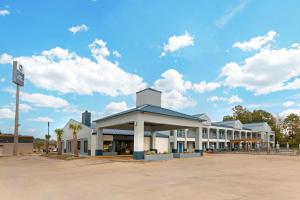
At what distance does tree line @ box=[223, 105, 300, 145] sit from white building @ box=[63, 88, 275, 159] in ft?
89.5

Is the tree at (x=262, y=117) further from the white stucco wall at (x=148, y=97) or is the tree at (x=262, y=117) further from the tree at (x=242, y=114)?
the white stucco wall at (x=148, y=97)

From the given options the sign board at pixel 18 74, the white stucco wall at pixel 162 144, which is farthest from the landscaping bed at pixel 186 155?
the sign board at pixel 18 74

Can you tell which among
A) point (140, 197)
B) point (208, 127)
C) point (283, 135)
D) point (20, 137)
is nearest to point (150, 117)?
point (140, 197)

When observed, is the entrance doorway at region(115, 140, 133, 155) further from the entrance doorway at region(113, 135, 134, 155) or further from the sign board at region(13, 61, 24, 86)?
the sign board at region(13, 61, 24, 86)

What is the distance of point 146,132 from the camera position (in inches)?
1777

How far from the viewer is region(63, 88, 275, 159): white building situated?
28562 millimetres

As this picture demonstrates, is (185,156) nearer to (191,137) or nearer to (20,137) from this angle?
(191,137)

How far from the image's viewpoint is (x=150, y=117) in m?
28.8

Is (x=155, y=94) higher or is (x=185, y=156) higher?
(x=155, y=94)

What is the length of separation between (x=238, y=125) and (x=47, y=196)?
68.9 meters

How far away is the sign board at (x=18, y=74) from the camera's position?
4597 cm

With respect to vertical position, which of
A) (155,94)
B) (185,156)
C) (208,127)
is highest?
(155,94)

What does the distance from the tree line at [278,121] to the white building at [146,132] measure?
27.3m

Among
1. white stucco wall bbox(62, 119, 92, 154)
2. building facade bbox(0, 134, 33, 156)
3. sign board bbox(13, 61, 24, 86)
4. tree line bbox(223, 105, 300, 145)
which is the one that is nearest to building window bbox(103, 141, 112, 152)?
white stucco wall bbox(62, 119, 92, 154)
